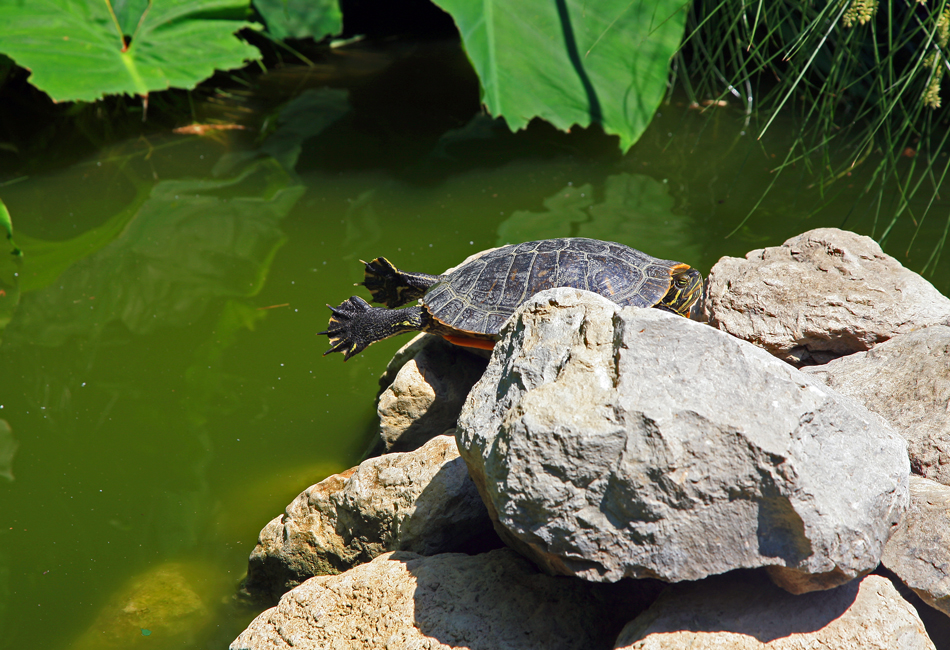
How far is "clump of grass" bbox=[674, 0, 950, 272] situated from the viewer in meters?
2.76

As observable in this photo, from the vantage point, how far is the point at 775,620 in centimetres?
134

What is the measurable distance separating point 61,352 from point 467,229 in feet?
6.77

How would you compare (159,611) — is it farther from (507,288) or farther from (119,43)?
(119,43)

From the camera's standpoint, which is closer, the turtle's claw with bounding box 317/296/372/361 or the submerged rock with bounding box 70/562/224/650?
the submerged rock with bounding box 70/562/224/650

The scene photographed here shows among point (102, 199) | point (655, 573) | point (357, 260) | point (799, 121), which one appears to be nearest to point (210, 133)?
point (102, 199)

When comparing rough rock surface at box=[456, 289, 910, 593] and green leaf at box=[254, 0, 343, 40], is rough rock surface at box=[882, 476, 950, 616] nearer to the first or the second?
rough rock surface at box=[456, 289, 910, 593]

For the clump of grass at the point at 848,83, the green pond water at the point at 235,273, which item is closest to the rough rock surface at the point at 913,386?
the clump of grass at the point at 848,83

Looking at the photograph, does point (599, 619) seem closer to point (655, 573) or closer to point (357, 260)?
point (655, 573)

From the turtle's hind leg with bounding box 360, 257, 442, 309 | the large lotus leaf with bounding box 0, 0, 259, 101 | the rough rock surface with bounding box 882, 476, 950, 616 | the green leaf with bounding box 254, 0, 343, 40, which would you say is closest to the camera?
the rough rock surface with bounding box 882, 476, 950, 616

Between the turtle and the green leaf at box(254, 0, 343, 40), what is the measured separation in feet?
Result: 12.6

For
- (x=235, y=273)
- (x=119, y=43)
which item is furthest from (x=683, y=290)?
(x=119, y=43)

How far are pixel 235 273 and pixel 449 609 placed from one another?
244cm

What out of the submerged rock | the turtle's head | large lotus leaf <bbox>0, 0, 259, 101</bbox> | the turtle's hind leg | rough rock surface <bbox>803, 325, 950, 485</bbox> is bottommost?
the submerged rock

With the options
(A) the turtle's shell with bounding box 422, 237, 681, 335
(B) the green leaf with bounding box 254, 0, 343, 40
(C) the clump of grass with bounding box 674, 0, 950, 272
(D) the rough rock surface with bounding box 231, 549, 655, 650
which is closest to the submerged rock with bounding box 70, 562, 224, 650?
(D) the rough rock surface with bounding box 231, 549, 655, 650
